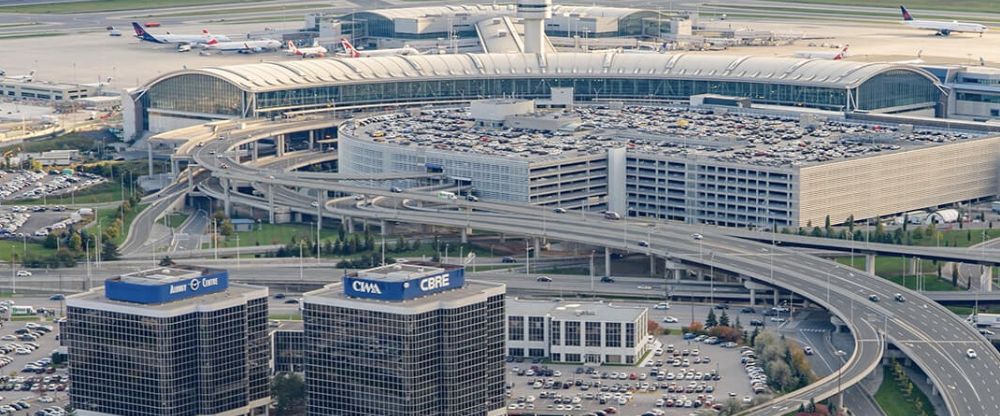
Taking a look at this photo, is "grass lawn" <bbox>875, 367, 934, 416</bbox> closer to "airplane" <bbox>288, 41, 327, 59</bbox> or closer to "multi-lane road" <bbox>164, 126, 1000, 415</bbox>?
"multi-lane road" <bbox>164, 126, 1000, 415</bbox>

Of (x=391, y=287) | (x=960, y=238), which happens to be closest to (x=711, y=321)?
(x=391, y=287)

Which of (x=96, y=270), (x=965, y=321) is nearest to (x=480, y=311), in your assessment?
(x=965, y=321)

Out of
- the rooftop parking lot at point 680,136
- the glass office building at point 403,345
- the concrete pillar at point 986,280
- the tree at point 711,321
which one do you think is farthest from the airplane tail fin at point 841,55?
the glass office building at point 403,345

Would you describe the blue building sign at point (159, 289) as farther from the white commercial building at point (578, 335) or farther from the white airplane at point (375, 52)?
the white airplane at point (375, 52)

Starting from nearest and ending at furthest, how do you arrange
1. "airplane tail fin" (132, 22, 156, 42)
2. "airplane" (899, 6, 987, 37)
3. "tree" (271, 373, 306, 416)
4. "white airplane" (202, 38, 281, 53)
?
"tree" (271, 373, 306, 416) → "white airplane" (202, 38, 281, 53) → "airplane" (899, 6, 987, 37) → "airplane tail fin" (132, 22, 156, 42)

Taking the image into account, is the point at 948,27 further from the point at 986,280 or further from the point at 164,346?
the point at 164,346

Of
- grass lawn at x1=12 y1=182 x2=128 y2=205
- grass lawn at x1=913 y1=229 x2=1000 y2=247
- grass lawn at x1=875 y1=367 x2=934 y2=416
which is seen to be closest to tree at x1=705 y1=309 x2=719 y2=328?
Result: grass lawn at x1=875 y1=367 x2=934 y2=416
